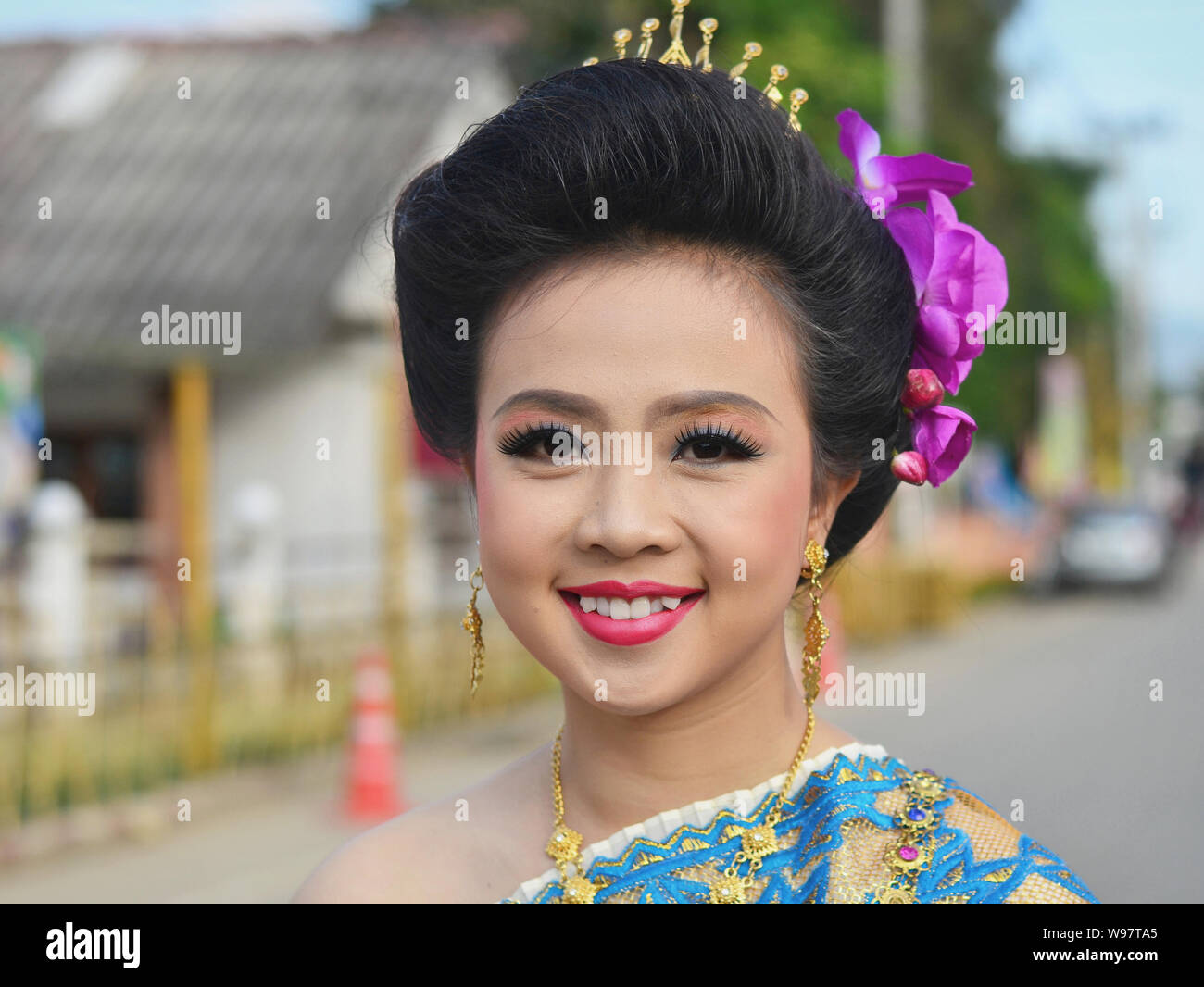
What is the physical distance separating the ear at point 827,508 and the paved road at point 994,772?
3798 millimetres

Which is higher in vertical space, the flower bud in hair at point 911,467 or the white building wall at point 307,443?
the white building wall at point 307,443

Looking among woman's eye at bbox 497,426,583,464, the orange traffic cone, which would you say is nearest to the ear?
woman's eye at bbox 497,426,583,464

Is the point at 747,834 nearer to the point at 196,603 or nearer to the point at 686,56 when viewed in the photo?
the point at 686,56

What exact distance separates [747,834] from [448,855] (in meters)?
0.40

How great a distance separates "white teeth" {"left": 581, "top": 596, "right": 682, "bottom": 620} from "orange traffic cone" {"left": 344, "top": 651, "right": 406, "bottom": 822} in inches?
208

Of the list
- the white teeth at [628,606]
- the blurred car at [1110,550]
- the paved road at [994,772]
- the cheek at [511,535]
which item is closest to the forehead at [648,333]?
the cheek at [511,535]

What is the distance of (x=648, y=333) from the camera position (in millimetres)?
1581

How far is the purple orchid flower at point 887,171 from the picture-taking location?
1808mm

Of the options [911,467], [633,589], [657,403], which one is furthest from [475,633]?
[911,467]

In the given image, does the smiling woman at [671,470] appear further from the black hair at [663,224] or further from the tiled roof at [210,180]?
the tiled roof at [210,180]

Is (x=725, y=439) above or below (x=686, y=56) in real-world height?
below

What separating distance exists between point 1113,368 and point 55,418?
27.3 meters

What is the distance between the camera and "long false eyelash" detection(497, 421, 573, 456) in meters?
1.62

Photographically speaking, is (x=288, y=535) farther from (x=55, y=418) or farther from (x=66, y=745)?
(x=66, y=745)
